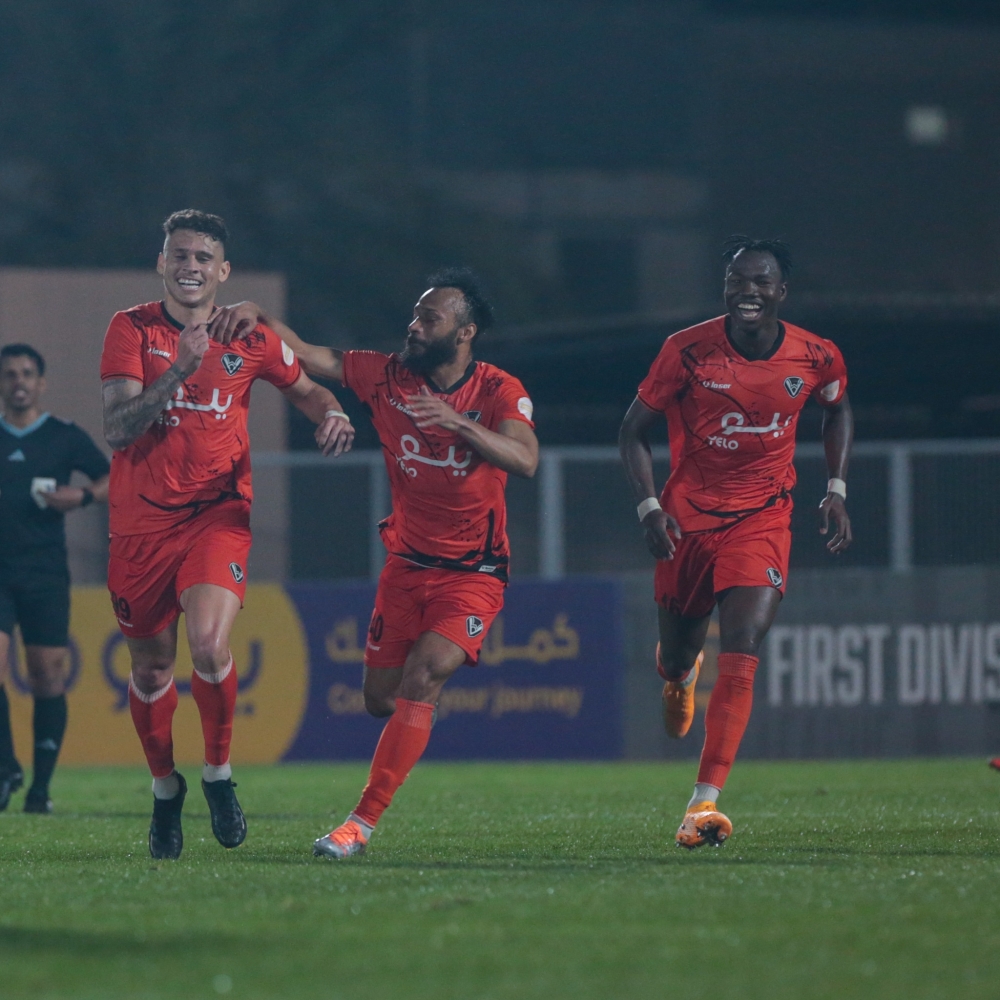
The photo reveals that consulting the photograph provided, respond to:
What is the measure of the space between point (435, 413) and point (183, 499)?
3.50 ft

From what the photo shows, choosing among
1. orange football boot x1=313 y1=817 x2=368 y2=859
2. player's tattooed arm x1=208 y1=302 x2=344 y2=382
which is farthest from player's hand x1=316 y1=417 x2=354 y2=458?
orange football boot x1=313 y1=817 x2=368 y2=859

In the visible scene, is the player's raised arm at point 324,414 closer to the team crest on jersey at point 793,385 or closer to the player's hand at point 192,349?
the player's hand at point 192,349

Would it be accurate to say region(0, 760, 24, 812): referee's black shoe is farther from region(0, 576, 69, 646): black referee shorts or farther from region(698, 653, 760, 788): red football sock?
region(698, 653, 760, 788): red football sock

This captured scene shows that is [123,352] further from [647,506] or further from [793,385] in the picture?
[793,385]

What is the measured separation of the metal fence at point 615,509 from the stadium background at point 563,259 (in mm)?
24

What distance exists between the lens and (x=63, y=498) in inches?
398

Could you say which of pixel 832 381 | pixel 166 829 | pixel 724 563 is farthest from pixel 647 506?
pixel 166 829

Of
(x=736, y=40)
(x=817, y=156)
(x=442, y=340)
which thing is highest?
(x=736, y=40)

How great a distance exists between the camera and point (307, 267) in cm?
3397

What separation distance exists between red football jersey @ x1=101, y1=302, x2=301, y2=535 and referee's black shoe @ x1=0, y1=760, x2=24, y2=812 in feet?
11.0

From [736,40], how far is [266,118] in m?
9.67

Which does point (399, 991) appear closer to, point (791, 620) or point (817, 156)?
point (791, 620)

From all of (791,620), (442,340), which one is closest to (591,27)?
(791,620)

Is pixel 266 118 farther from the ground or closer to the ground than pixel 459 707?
farther from the ground
